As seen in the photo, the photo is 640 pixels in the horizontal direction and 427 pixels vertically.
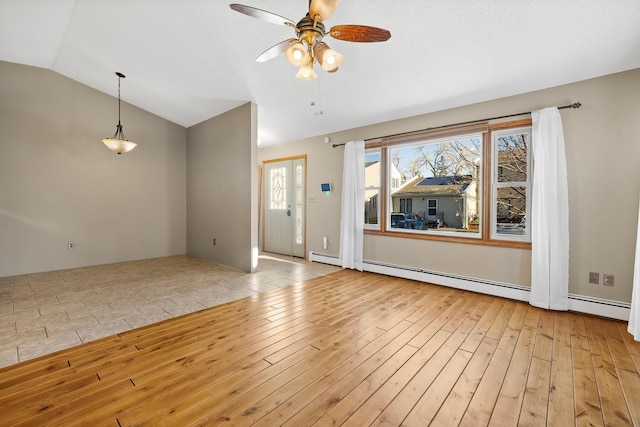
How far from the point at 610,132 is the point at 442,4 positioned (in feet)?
7.73

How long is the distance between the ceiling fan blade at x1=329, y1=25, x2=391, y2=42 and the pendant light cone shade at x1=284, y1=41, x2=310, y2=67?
29 cm

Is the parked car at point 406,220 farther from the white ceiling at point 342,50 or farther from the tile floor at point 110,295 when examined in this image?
the white ceiling at point 342,50

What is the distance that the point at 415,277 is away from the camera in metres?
4.38

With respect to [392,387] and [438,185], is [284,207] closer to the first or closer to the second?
[438,185]

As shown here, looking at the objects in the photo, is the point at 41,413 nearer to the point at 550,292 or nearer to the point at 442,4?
the point at 442,4

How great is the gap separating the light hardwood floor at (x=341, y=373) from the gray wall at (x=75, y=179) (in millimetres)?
3827

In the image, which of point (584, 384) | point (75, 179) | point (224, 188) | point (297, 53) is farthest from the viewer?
point (224, 188)

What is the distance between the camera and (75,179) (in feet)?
16.8

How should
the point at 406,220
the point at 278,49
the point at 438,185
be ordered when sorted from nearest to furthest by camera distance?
the point at 278,49 < the point at 438,185 < the point at 406,220

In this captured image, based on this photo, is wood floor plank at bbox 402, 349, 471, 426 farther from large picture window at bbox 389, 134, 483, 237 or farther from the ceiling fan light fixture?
the ceiling fan light fixture

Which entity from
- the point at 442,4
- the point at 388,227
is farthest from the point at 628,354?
the point at 442,4

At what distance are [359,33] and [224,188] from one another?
13.5 feet

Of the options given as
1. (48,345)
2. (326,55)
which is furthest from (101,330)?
(326,55)

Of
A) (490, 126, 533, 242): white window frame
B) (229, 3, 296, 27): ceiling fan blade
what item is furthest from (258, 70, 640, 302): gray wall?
(229, 3, 296, 27): ceiling fan blade
